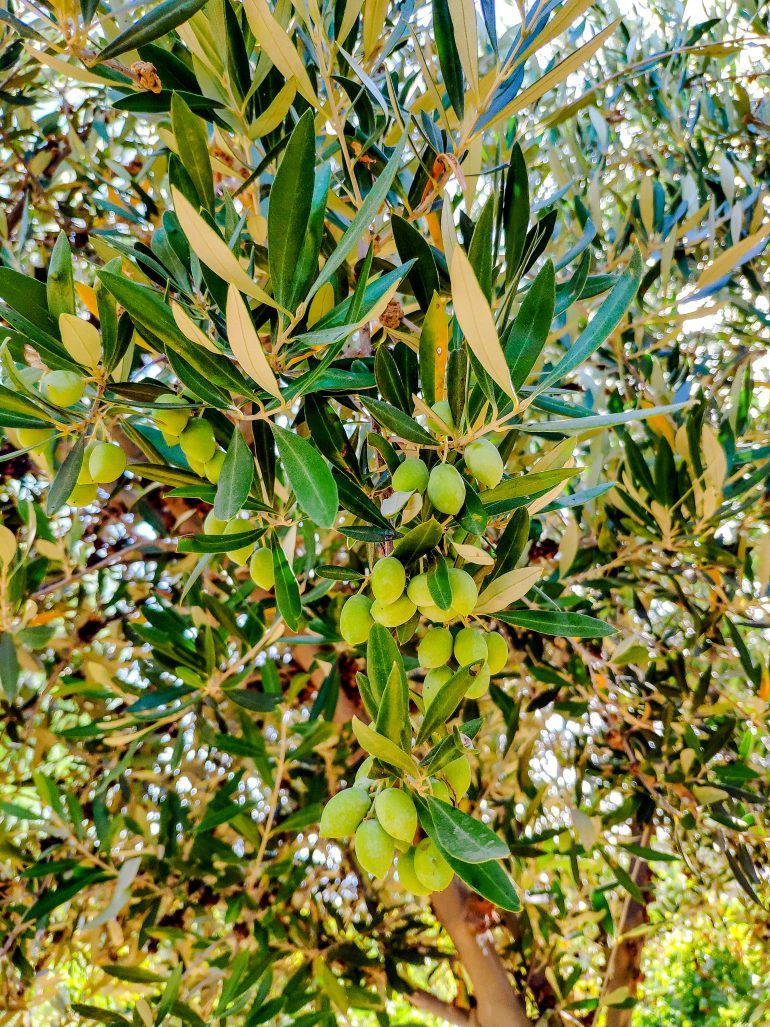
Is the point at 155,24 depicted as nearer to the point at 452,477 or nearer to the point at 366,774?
the point at 452,477

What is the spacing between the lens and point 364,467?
114 centimetres

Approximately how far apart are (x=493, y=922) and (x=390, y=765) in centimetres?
187

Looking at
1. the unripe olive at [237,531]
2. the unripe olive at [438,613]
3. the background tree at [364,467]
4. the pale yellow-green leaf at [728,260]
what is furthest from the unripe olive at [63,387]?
the pale yellow-green leaf at [728,260]

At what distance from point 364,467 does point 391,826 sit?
56 centimetres

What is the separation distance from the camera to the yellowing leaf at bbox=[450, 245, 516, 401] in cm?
60

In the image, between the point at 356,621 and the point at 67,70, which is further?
the point at 67,70

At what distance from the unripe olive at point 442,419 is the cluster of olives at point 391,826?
0.36m

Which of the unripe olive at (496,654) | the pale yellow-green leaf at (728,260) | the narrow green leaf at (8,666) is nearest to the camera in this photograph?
the unripe olive at (496,654)

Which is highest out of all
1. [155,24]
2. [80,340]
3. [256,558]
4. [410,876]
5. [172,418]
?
[155,24]

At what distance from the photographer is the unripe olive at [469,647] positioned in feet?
2.76

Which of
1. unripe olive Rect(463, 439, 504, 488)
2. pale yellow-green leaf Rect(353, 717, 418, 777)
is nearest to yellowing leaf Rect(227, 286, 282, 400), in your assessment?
A: unripe olive Rect(463, 439, 504, 488)

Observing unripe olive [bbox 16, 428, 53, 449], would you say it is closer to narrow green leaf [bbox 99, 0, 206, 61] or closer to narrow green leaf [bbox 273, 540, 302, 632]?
narrow green leaf [bbox 273, 540, 302, 632]

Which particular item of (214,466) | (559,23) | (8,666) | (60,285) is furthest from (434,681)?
(8,666)

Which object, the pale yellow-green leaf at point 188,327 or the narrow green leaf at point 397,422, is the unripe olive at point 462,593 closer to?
the narrow green leaf at point 397,422
